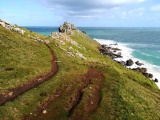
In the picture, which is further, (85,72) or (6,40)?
(6,40)

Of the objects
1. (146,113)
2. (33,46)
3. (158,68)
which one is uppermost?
(33,46)

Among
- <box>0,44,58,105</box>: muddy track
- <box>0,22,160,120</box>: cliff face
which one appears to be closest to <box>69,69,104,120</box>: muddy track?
<box>0,22,160,120</box>: cliff face

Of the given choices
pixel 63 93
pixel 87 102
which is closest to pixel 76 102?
pixel 87 102

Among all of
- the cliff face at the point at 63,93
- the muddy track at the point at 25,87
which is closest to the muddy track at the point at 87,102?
the cliff face at the point at 63,93

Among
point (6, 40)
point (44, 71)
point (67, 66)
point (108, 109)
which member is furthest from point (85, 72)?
point (6, 40)

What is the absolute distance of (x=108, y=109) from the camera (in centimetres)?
3012

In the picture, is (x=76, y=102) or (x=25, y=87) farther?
(x=25, y=87)

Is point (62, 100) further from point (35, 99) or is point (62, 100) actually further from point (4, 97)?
point (4, 97)

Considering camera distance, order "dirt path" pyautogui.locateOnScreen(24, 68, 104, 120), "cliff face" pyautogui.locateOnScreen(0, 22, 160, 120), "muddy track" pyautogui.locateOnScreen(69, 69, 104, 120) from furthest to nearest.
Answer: "cliff face" pyautogui.locateOnScreen(0, 22, 160, 120) → "muddy track" pyautogui.locateOnScreen(69, 69, 104, 120) → "dirt path" pyautogui.locateOnScreen(24, 68, 104, 120)

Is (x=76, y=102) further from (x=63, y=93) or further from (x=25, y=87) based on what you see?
(x=25, y=87)

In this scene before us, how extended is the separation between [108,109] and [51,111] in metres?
8.34

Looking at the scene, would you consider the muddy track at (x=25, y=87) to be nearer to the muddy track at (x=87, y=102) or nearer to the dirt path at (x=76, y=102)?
the dirt path at (x=76, y=102)

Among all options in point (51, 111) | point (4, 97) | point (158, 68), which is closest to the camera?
point (51, 111)

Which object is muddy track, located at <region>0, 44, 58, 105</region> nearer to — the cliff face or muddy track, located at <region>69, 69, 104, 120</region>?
the cliff face
